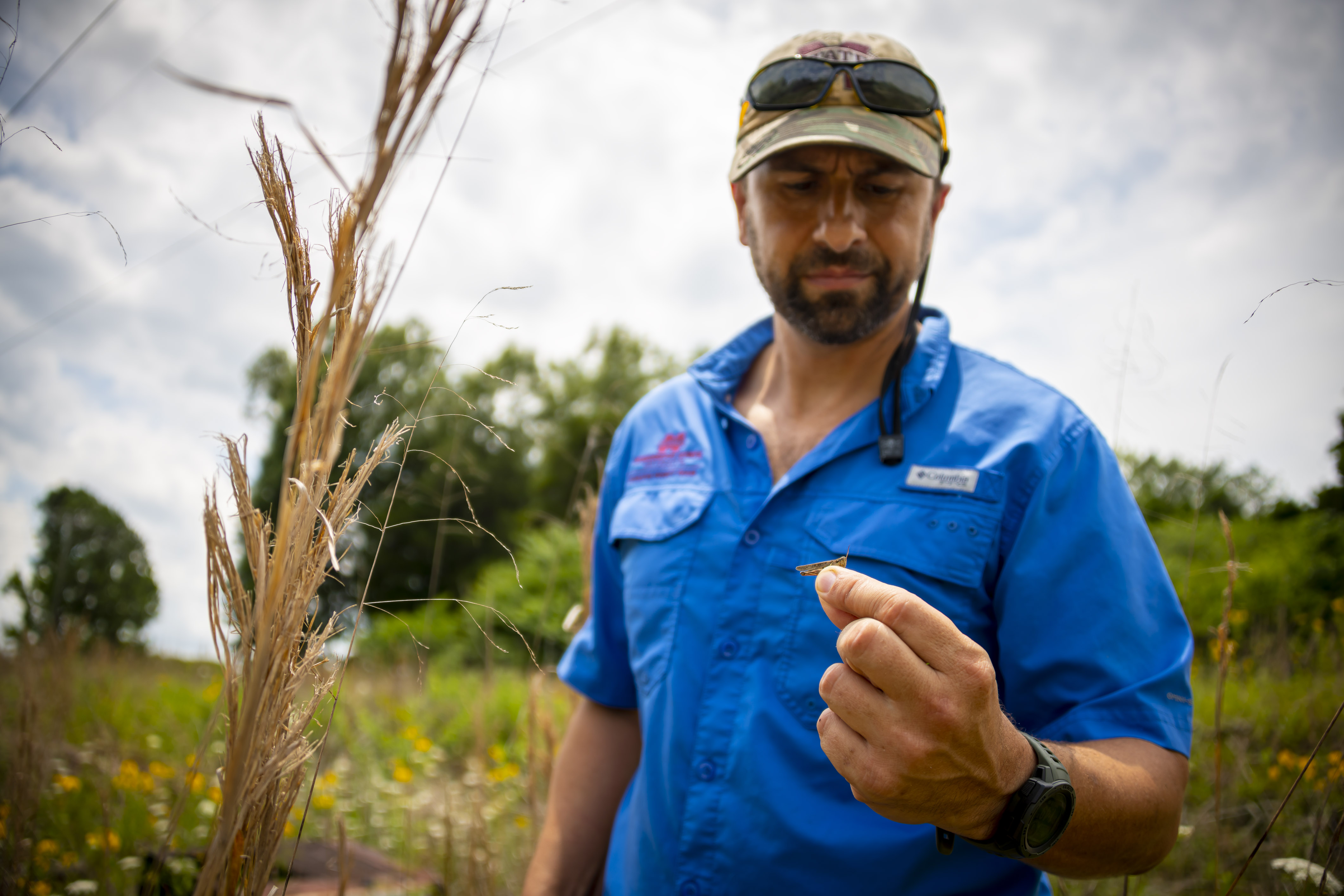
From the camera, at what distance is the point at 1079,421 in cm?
153

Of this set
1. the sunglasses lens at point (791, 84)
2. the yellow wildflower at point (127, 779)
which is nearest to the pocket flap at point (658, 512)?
the sunglasses lens at point (791, 84)

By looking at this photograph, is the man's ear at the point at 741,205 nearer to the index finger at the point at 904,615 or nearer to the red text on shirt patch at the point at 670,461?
the red text on shirt patch at the point at 670,461

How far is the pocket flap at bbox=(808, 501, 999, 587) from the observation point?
1470 millimetres

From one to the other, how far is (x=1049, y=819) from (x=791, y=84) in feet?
5.95

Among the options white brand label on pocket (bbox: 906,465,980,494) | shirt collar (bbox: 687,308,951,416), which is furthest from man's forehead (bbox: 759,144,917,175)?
white brand label on pocket (bbox: 906,465,980,494)

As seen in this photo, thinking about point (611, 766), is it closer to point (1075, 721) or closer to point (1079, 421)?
point (1075, 721)

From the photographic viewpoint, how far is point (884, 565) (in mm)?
1527

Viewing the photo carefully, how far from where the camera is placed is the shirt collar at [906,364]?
173 cm

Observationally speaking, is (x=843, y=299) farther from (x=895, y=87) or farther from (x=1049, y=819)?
(x=1049, y=819)

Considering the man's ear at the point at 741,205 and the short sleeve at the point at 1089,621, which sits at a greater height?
the man's ear at the point at 741,205

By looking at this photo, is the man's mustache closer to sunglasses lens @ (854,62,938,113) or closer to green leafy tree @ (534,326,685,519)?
sunglasses lens @ (854,62,938,113)

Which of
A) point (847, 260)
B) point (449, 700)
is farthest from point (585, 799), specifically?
point (449, 700)

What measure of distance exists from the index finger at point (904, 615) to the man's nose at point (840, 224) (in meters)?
1.09

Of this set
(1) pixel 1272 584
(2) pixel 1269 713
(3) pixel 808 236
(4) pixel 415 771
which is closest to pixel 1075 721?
(3) pixel 808 236
